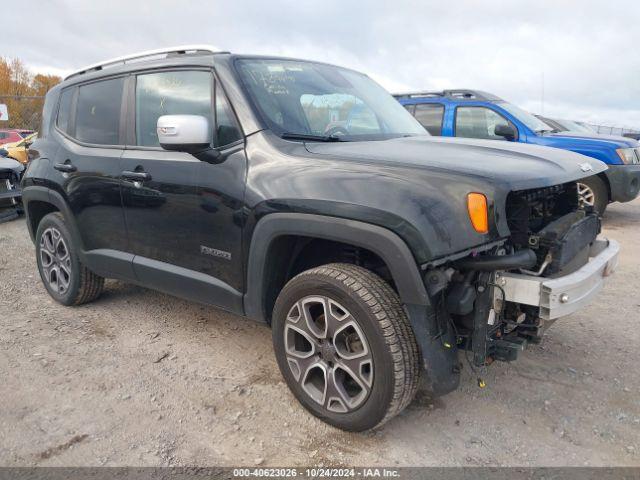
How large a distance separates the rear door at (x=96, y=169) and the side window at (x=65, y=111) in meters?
0.02

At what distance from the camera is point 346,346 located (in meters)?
2.58

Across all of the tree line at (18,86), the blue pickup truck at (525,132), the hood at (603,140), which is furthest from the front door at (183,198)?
the tree line at (18,86)

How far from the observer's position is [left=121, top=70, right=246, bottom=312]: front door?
2.88m

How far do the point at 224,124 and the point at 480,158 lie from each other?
143cm

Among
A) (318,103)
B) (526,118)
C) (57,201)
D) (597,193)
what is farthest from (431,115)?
(57,201)

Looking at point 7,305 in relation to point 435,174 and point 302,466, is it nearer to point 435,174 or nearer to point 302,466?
point 302,466

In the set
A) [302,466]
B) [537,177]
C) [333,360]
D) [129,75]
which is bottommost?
[302,466]

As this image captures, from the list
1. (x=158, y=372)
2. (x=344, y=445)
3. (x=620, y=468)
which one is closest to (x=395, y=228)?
(x=344, y=445)

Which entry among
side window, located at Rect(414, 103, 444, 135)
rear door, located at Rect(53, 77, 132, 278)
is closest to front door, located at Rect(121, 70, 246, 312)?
rear door, located at Rect(53, 77, 132, 278)

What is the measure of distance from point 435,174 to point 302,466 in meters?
1.48

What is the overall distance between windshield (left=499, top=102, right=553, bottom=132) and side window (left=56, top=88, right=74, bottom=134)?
597 centimetres

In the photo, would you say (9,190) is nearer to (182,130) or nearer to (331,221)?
(182,130)

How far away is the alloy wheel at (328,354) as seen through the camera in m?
2.48

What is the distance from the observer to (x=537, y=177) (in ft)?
7.90
